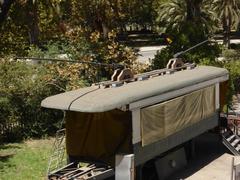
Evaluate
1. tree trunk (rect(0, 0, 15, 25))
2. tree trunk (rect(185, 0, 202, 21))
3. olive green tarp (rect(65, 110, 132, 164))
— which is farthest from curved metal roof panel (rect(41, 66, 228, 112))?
tree trunk (rect(185, 0, 202, 21))

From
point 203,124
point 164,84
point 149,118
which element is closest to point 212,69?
point 203,124

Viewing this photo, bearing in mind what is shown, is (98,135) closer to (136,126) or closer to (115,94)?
(136,126)

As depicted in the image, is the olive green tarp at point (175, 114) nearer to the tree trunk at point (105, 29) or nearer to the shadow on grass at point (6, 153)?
the shadow on grass at point (6, 153)

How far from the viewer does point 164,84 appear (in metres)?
16.0

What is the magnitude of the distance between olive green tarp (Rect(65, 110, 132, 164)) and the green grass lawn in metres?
2.52

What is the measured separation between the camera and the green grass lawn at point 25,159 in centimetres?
1727

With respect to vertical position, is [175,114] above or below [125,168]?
above

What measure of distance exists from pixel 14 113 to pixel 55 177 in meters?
8.52

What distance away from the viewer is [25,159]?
19062mm

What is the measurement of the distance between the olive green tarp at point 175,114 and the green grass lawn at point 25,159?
14.4 ft

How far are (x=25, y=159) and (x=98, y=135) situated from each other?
5184mm

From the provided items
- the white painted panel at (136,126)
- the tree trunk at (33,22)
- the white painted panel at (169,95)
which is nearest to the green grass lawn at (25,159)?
the white painted panel at (136,126)

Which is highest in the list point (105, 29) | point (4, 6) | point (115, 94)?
point (4, 6)

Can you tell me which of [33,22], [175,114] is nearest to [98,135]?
[175,114]
